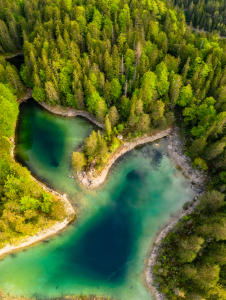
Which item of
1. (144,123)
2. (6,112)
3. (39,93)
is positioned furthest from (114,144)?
(6,112)

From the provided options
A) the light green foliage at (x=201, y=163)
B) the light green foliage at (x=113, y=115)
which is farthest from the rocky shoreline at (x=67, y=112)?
the light green foliage at (x=201, y=163)

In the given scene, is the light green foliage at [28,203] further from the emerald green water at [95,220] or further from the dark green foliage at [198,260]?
the dark green foliage at [198,260]

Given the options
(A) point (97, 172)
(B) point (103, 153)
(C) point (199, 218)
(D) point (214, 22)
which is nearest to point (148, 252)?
(C) point (199, 218)

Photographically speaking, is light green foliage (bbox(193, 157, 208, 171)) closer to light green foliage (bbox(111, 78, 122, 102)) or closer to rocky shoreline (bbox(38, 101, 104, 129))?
light green foliage (bbox(111, 78, 122, 102))

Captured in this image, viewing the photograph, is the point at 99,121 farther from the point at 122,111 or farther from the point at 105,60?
the point at 105,60

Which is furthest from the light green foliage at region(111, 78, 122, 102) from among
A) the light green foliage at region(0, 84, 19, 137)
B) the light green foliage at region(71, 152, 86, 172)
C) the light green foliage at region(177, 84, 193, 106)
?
the light green foliage at region(0, 84, 19, 137)

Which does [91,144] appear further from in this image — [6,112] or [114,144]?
[6,112]
